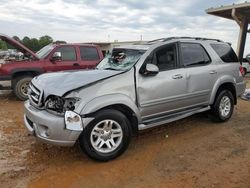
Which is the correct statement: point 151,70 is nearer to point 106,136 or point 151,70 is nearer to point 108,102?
point 108,102

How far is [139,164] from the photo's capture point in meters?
4.72

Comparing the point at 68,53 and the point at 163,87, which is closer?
the point at 163,87

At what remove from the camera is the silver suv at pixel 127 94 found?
4.51 meters

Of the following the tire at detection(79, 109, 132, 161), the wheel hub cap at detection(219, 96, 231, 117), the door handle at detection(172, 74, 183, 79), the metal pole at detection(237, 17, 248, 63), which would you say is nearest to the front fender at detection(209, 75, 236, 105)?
the wheel hub cap at detection(219, 96, 231, 117)

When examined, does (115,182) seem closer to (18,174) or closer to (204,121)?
(18,174)

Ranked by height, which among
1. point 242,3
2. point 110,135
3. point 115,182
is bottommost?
point 115,182

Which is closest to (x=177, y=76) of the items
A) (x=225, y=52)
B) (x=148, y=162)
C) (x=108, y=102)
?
(x=108, y=102)

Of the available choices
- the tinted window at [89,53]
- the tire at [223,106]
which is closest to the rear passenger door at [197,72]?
the tire at [223,106]

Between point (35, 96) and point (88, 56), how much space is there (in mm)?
5926

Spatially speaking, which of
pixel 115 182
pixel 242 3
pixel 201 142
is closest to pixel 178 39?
pixel 201 142

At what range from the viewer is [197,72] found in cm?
620

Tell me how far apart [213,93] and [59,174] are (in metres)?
3.63

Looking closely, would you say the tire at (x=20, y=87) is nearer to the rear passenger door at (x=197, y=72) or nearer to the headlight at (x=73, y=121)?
the rear passenger door at (x=197, y=72)

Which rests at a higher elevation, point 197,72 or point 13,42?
point 13,42
